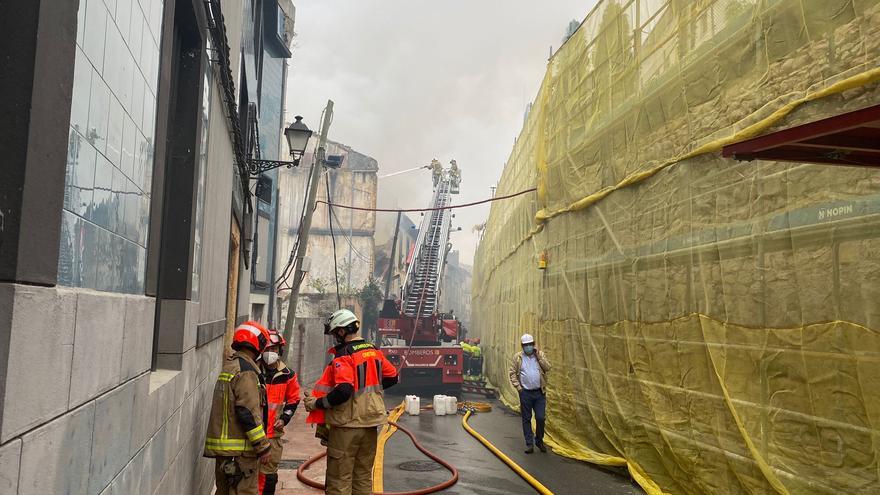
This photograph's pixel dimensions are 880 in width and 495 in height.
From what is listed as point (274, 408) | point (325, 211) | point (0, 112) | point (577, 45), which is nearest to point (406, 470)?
point (274, 408)

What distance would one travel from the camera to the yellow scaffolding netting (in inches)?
160

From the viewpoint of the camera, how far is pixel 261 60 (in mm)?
13805

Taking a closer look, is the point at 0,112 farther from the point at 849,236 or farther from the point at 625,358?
the point at 625,358

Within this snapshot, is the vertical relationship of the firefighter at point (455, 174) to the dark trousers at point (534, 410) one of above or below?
above

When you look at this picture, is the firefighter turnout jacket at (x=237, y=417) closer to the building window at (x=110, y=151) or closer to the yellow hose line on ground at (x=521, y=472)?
the building window at (x=110, y=151)

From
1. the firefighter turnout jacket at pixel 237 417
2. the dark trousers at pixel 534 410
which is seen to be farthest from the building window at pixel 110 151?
the dark trousers at pixel 534 410

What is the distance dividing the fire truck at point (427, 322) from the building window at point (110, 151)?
10.6m

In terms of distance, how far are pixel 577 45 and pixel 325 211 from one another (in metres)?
35.2

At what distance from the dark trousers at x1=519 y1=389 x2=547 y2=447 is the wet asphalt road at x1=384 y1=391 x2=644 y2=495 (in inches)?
8.6

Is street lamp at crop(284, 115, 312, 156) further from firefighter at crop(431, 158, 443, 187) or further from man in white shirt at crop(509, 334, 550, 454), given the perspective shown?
firefighter at crop(431, 158, 443, 187)

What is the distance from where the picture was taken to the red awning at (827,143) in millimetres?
2654

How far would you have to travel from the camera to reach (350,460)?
194 inches

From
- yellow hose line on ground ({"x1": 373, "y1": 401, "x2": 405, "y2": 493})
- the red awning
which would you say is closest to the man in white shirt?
yellow hose line on ground ({"x1": 373, "y1": 401, "x2": 405, "y2": 493})

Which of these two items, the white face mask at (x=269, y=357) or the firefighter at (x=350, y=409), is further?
the white face mask at (x=269, y=357)
